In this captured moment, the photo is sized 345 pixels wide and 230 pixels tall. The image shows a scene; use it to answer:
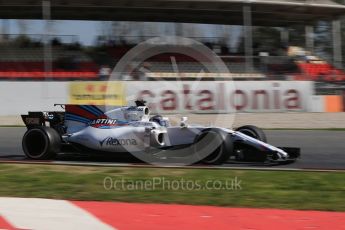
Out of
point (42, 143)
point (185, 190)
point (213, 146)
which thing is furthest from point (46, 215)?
point (42, 143)

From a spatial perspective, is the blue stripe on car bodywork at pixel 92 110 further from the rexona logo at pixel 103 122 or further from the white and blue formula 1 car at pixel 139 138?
the rexona logo at pixel 103 122

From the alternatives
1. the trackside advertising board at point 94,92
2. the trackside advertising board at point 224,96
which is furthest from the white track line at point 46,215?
the trackside advertising board at point 224,96

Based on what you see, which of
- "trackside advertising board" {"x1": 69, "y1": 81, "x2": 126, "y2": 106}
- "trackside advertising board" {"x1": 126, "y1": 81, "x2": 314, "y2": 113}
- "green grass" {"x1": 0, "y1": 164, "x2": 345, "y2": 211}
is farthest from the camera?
"trackside advertising board" {"x1": 126, "y1": 81, "x2": 314, "y2": 113}

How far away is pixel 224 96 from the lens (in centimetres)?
2058

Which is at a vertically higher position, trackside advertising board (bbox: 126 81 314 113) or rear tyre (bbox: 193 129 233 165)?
trackside advertising board (bbox: 126 81 314 113)

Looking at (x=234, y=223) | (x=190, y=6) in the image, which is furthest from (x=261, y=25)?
(x=234, y=223)

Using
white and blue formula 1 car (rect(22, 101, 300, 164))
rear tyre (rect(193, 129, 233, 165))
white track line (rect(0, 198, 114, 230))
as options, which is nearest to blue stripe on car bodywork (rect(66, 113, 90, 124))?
white and blue formula 1 car (rect(22, 101, 300, 164))

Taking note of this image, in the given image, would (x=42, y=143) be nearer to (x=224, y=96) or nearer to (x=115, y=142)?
(x=115, y=142)

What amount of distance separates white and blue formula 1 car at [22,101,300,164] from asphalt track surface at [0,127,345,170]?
220 mm

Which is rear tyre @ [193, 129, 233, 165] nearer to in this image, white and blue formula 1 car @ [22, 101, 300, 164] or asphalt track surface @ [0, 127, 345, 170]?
white and blue formula 1 car @ [22, 101, 300, 164]

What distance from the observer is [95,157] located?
9789 millimetres

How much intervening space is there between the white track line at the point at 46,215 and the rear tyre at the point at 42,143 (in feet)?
10.3

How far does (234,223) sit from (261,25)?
2795 cm

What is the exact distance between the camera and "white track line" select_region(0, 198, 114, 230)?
5.12 meters
